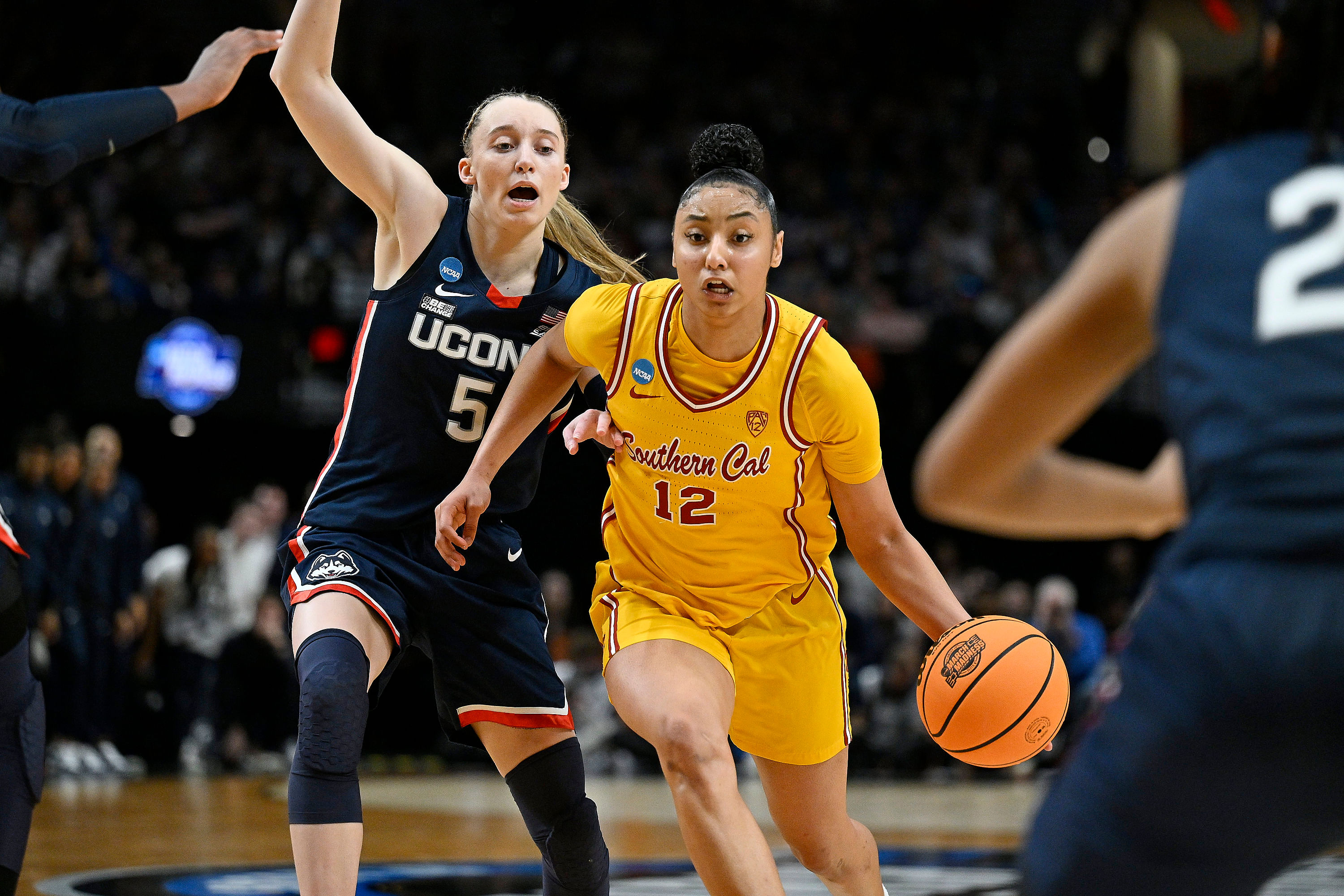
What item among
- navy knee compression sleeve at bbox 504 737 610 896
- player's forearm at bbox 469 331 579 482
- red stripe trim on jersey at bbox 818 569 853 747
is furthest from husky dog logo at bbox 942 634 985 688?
player's forearm at bbox 469 331 579 482

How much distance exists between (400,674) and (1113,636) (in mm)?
5831

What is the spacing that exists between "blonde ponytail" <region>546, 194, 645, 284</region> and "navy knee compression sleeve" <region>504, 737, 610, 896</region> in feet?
4.62

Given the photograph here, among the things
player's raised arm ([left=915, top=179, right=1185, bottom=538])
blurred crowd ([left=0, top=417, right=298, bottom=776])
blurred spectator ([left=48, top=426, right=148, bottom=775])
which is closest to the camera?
player's raised arm ([left=915, top=179, right=1185, bottom=538])

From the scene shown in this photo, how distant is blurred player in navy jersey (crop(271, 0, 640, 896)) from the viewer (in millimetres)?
3879

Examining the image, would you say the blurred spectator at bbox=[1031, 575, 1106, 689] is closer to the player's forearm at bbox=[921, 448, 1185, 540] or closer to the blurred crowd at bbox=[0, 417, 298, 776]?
the blurred crowd at bbox=[0, 417, 298, 776]

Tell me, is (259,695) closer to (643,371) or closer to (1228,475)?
(643,371)

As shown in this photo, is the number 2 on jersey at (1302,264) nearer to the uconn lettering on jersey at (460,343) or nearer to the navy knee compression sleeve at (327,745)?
the navy knee compression sleeve at (327,745)

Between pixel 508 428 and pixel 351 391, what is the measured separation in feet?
1.95

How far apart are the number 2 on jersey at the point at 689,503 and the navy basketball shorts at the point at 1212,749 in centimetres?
207

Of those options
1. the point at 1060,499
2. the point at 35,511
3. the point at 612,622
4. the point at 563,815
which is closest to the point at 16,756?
the point at 563,815

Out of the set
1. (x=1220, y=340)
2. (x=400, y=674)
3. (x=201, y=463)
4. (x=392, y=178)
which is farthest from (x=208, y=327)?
(x=1220, y=340)

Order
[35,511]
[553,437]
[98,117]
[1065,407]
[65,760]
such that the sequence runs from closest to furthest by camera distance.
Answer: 1. [1065,407]
2. [98,117]
3. [35,511]
4. [65,760]
5. [553,437]

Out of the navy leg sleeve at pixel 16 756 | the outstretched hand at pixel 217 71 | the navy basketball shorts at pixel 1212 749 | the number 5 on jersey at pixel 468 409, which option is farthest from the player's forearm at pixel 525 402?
the navy basketball shorts at pixel 1212 749

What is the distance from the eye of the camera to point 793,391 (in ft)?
12.3
